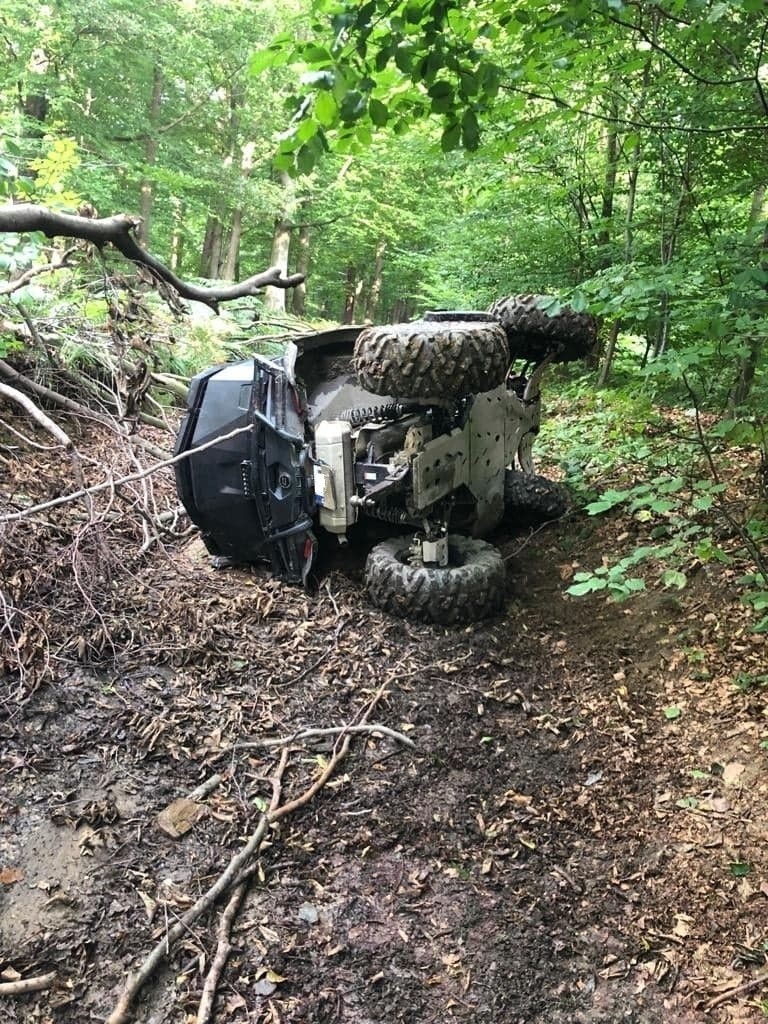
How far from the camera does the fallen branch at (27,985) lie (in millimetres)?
1996

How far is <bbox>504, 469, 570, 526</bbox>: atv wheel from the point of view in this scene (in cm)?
531

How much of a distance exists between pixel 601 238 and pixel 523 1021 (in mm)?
8241

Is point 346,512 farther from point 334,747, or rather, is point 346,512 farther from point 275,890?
point 275,890

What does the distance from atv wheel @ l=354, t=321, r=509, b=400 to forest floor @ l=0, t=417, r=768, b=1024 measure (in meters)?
1.50

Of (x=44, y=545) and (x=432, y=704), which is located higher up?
(x=44, y=545)

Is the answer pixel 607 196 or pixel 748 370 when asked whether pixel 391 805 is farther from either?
pixel 607 196

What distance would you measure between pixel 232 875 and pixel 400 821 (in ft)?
2.30

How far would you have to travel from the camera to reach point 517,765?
10.3 feet

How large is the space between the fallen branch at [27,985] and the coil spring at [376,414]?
10.8 feet

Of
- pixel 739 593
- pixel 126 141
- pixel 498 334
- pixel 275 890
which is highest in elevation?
pixel 126 141

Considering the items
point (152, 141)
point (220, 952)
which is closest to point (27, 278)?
point (220, 952)

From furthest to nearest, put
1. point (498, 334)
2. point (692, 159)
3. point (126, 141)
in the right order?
point (126, 141) → point (692, 159) → point (498, 334)

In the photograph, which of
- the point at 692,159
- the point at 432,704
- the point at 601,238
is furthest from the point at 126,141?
the point at 432,704

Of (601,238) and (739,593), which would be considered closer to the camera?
(739,593)
